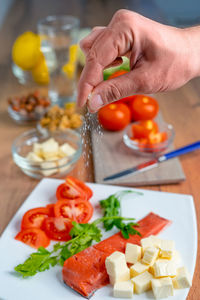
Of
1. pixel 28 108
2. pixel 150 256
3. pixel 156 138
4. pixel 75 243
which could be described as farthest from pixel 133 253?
pixel 28 108

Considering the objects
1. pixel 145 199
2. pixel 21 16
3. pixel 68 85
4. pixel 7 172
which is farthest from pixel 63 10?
pixel 145 199

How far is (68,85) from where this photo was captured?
228 centimetres

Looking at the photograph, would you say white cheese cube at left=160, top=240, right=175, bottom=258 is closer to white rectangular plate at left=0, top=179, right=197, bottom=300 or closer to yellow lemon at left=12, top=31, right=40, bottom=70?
white rectangular plate at left=0, top=179, right=197, bottom=300

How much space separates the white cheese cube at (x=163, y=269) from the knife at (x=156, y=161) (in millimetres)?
584

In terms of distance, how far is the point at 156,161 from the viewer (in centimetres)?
168

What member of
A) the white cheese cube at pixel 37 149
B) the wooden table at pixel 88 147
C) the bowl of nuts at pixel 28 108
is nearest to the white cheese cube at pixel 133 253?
the wooden table at pixel 88 147

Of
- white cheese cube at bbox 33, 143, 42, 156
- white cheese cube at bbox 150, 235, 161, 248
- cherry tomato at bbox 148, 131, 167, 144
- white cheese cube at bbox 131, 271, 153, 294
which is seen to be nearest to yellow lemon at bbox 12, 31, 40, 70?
white cheese cube at bbox 33, 143, 42, 156

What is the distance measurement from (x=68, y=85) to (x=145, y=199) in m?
1.06

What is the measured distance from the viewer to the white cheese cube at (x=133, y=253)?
43.6 inches

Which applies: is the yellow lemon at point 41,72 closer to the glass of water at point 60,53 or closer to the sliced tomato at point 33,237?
the glass of water at point 60,53

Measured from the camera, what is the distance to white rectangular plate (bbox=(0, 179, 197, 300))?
106 centimetres

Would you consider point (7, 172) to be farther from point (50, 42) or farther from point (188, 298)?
point (188, 298)

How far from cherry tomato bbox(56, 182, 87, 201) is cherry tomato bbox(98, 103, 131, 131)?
1.77ft

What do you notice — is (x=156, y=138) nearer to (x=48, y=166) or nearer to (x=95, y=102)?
(x=48, y=166)
